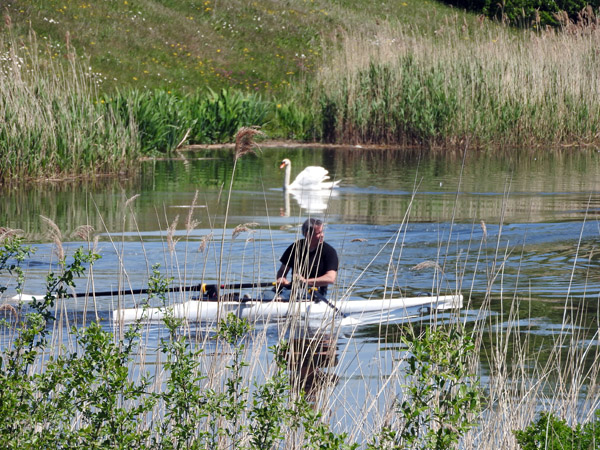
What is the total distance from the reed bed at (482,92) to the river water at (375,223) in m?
0.70

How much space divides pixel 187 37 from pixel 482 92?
17268 millimetres

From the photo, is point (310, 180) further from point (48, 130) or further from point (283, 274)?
point (283, 274)

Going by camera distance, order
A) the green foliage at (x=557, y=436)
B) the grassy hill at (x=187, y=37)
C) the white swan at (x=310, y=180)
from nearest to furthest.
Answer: the green foliage at (x=557, y=436) < the white swan at (x=310, y=180) < the grassy hill at (x=187, y=37)

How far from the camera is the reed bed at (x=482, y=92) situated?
22.9 m

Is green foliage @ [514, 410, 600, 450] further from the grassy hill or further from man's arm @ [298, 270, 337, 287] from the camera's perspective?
the grassy hill

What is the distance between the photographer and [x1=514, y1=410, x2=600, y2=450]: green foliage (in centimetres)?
436

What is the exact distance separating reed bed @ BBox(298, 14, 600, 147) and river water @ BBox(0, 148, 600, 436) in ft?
2.31

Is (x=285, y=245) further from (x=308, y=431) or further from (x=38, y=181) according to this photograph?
(x=308, y=431)

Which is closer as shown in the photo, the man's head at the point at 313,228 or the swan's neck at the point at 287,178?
the man's head at the point at 313,228

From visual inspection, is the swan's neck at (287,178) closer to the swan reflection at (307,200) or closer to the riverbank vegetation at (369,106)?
the swan reflection at (307,200)

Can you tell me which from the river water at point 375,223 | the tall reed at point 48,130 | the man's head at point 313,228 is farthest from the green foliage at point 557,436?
the tall reed at point 48,130

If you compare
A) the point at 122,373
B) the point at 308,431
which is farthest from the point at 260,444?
the point at 122,373

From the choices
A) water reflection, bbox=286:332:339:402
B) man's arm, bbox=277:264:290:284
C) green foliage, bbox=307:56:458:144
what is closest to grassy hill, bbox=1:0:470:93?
green foliage, bbox=307:56:458:144

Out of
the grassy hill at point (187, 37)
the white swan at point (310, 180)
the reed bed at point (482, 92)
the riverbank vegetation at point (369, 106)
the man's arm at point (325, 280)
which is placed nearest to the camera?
the man's arm at point (325, 280)
